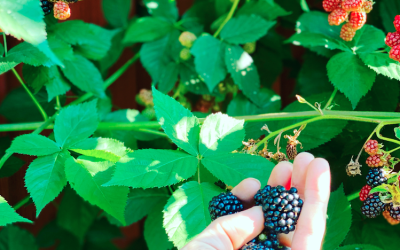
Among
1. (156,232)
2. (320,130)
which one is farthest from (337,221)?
(156,232)

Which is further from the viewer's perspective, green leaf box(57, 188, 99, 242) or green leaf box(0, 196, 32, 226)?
green leaf box(57, 188, 99, 242)

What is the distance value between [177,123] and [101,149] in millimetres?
184

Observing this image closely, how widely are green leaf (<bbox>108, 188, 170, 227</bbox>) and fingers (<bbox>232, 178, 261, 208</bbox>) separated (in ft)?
1.17

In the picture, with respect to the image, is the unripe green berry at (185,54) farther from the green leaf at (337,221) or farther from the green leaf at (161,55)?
the green leaf at (337,221)

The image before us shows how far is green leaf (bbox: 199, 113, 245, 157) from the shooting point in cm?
71

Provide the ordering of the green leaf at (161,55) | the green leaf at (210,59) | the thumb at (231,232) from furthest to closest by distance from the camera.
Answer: the green leaf at (161,55) → the green leaf at (210,59) → the thumb at (231,232)

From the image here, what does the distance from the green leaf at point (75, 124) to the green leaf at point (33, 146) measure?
2 centimetres

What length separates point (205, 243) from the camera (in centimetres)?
48

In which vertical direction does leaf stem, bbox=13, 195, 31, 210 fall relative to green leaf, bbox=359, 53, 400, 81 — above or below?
below

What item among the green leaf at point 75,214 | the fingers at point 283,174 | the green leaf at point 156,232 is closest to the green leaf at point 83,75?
the green leaf at point 156,232

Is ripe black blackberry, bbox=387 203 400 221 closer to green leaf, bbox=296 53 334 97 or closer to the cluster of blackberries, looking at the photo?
the cluster of blackberries

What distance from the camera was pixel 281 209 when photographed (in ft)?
1.68

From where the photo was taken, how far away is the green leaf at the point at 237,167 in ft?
2.23

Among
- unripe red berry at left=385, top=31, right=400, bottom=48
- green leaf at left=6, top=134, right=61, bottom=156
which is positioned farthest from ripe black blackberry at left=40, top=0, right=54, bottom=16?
unripe red berry at left=385, top=31, right=400, bottom=48
